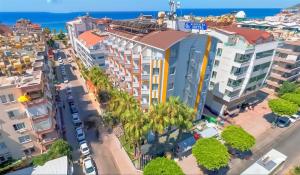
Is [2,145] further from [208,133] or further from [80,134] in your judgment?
[208,133]

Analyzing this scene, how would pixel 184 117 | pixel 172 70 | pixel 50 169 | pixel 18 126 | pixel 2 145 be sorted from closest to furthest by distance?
pixel 50 169, pixel 18 126, pixel 2 145, pixel 184 117, pixel 172 70

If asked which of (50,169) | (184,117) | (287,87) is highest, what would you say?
(184,117)

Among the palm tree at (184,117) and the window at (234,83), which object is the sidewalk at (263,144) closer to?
the palm tree at (184,117)

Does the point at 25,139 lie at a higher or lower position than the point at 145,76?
lower

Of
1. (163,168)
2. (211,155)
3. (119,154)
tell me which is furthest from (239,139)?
(119,154)

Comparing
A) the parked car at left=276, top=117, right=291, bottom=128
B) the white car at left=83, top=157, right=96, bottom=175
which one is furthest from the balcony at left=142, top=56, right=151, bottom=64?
the parked car at left=276, top=117, right=291, bottom=128

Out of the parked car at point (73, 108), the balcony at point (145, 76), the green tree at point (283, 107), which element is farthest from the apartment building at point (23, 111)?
the green tree at point (283, 107)

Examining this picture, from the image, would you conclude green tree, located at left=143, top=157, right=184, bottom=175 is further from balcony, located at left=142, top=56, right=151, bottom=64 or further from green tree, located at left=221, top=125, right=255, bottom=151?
balcony, located at left=142, top=56, right=151, bottom=64
